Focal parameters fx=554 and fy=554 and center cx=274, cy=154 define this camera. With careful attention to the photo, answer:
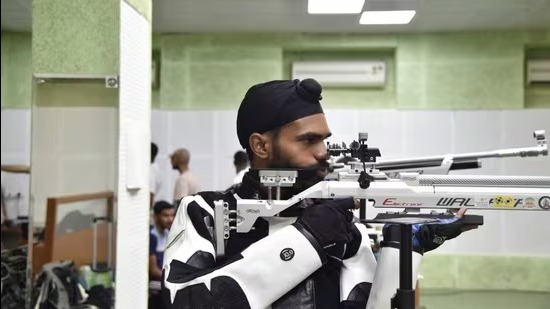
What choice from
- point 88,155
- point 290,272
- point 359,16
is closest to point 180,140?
point 88,155

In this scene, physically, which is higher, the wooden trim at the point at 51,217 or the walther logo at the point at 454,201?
the walther logo at the point at 454,201

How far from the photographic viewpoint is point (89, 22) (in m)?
2.03

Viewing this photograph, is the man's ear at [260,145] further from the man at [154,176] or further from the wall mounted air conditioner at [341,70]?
the man at [154,176]

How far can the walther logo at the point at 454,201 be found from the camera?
3.07 feet

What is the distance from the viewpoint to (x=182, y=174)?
1.77 m

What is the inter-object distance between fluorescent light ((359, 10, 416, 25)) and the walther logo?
29.1 inches

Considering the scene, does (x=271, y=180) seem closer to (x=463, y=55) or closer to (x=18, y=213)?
(x=463, y=55)

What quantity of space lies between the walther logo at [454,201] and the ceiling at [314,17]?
75 centimetres

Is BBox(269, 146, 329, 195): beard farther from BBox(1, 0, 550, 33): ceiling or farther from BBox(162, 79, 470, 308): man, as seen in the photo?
BBox(1, 0, 550, 33): ceiling

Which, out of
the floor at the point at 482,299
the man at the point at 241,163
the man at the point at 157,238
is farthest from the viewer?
the man at the point at 157,238

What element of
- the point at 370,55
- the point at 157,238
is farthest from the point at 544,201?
the point at 157,238

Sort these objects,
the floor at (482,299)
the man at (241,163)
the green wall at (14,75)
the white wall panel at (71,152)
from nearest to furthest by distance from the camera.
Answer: the man at (241,163) → the floor at (482,299) → the white wall panel at (71,152) → the green wall at (14,75)

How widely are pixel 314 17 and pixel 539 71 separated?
0.67 m

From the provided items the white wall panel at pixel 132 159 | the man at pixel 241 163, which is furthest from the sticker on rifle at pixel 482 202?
the white wall panel at pixel 132 159
